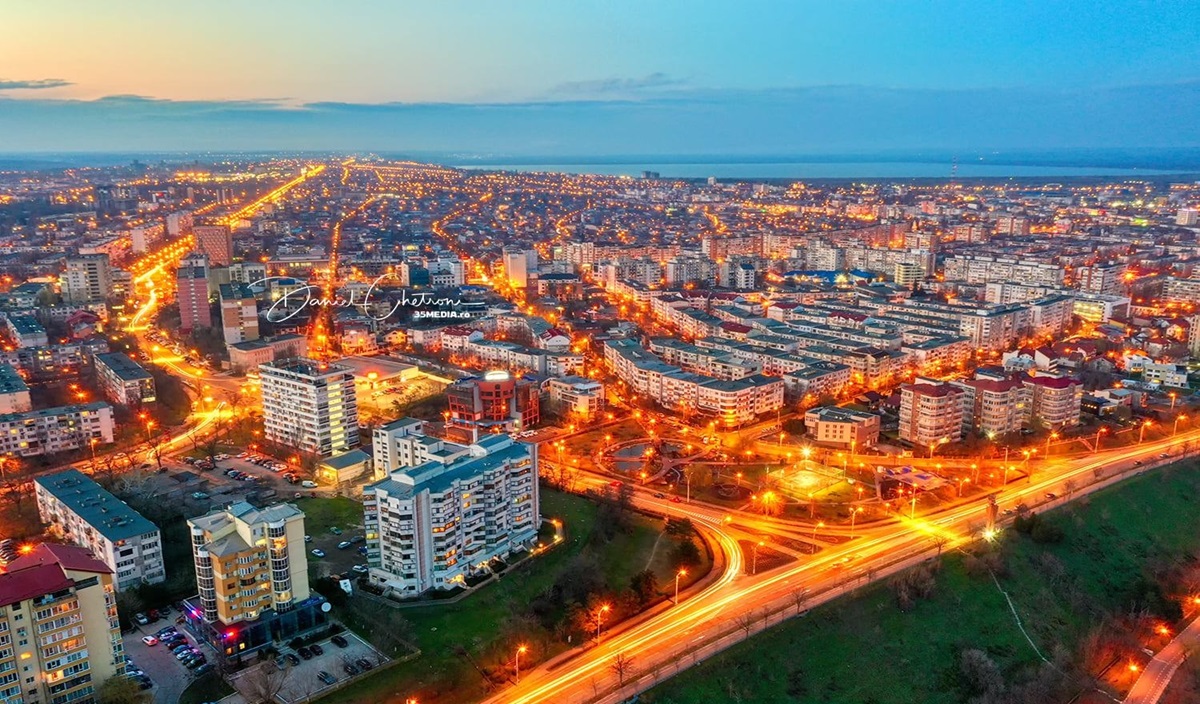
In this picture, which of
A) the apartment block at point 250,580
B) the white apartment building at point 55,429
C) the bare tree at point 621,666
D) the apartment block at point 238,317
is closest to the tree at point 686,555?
the bare tree at point 621,666

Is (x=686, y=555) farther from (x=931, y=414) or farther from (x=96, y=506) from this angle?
(x=96, y=506)

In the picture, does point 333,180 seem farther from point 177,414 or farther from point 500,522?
point 500,522

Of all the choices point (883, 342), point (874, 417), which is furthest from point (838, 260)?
point (874, 417)

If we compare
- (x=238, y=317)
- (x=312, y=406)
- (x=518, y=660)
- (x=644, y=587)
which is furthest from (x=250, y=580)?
(x=238, y=317)

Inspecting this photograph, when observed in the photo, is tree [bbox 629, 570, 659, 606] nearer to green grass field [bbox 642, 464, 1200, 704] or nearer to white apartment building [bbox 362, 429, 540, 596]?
green grass field [bbox 642, 464, 1200, 704]

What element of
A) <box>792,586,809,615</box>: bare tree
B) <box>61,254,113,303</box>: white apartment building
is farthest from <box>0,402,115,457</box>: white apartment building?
<box>61,254,113,303</box>: white apartment building
